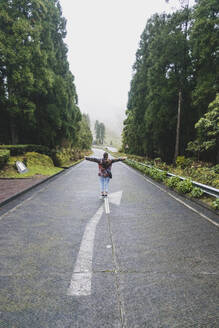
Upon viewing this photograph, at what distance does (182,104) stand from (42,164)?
15.6 m

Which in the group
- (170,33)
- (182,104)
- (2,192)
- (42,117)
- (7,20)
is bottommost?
(2,192)

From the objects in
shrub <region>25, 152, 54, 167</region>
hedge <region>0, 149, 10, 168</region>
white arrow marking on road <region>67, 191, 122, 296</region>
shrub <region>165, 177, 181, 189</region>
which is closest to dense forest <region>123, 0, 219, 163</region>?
shrub <region>165, 177, 181, 189</region>

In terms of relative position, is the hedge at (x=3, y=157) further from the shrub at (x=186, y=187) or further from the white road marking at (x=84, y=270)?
the white road marking at (x=84, y=270)

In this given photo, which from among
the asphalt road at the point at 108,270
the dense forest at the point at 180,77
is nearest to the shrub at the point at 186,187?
the asphalt road at the point at 108,270

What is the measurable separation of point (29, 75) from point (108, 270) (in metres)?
20.4

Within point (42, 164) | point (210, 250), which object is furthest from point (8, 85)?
point (210, 250)

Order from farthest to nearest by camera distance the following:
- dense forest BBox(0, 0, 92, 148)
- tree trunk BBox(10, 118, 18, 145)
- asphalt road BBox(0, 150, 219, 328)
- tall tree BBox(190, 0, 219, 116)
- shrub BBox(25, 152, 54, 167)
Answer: tree trunk BBox(10, 118, 18, 145)
dense forest BBox(0, 0, 92, 148)
shrub BBox(25, 152, 54, 167)
tall tree BBox(190, 0, 219, 116)
asphalt road BBox(0, 150, 219, 328)

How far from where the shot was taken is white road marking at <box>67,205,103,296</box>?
2650 mm

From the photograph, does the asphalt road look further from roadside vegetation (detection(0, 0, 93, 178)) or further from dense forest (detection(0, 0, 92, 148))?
dense forest (detection(0, 0, 92, 148))

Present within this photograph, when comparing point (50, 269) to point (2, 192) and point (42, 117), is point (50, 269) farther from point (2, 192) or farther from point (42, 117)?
point (42, 117)

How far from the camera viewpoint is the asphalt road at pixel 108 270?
88.7 inches

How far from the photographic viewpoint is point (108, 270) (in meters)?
3.12

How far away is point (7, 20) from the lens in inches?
749

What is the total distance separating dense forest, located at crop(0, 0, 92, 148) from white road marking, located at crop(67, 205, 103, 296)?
18.7 m
